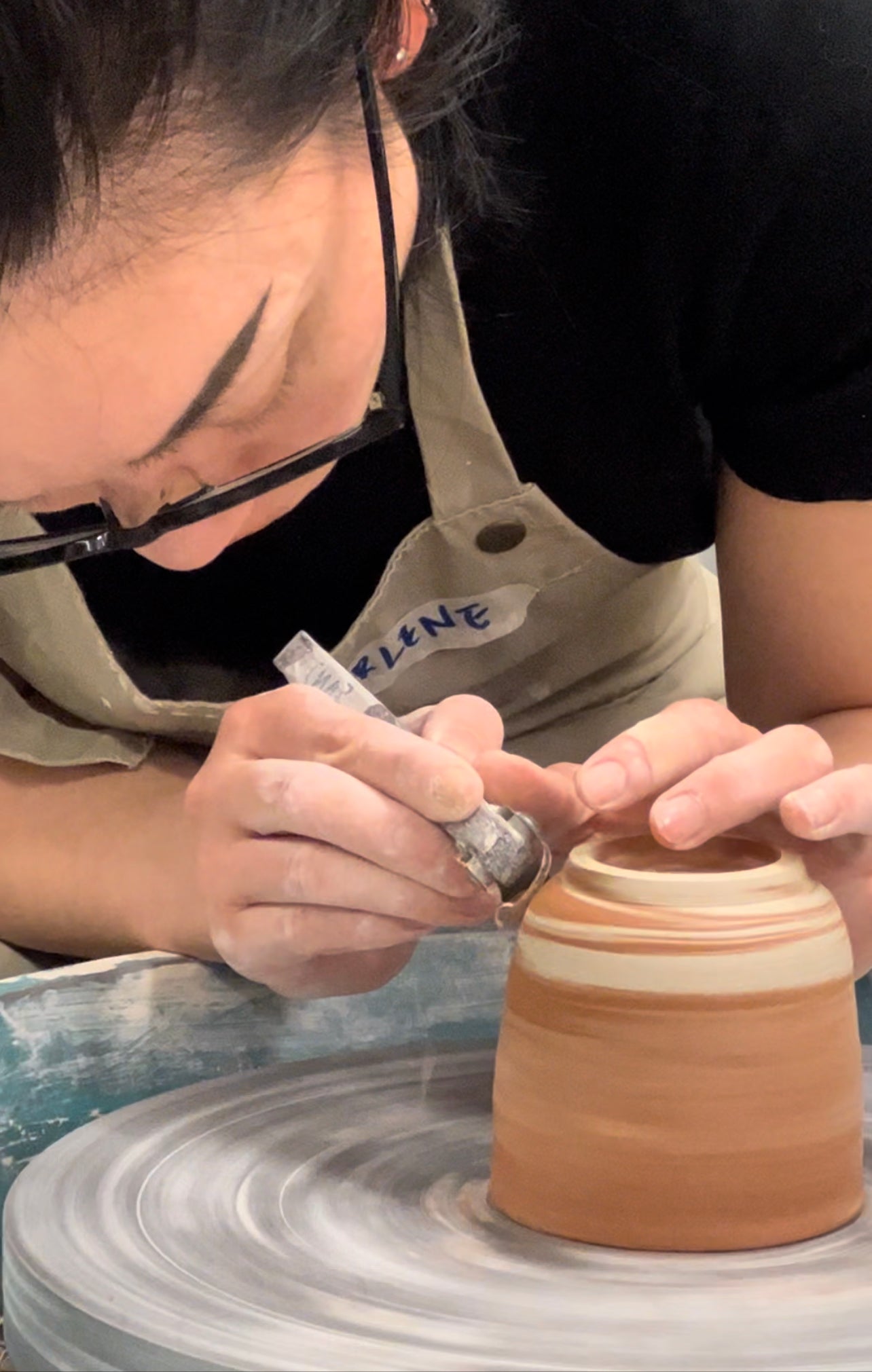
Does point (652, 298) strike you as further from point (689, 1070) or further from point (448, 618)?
point (689, 1070)

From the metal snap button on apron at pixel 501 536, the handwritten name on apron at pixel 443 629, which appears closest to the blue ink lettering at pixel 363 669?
the handwritten name on apron at pixel 443 629

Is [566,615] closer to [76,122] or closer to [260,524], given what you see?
[260,524]

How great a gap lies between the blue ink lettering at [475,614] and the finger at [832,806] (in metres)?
0.42

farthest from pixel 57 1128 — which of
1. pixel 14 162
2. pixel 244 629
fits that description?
pixel 14 162

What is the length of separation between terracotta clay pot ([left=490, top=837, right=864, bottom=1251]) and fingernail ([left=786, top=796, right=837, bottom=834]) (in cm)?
4

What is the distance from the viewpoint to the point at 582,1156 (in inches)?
29.4

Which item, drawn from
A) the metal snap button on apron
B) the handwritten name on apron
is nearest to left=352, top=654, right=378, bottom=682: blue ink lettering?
the handwritten name on apron

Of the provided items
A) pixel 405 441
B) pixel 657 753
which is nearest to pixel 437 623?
pixel 405 441

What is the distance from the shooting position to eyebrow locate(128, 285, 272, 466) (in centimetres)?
74

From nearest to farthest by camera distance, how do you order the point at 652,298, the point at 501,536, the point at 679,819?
the point at 679,819 → the point at 652,298 → the point at 501,536

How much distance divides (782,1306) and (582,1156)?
0.12 m

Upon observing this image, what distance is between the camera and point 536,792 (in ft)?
2.91

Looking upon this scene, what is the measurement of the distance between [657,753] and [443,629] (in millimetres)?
405

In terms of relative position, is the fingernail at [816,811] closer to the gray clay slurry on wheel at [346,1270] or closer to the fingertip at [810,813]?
the fingertip at [810,813]
